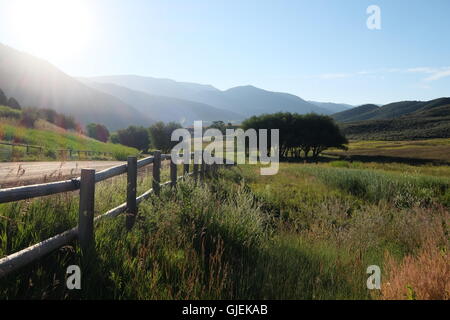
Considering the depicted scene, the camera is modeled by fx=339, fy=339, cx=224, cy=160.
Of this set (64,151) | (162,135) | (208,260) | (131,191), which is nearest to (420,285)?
(208,260)

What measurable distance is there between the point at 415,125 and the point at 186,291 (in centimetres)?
17526

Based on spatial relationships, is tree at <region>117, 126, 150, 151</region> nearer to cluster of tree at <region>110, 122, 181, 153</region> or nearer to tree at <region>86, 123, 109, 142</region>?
cluster of tree at <region>110, 122, 181, 153</region>

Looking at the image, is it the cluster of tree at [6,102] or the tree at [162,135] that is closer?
the cluster of tree at [6,102]

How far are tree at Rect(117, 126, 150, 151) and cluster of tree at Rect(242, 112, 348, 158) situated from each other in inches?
1527

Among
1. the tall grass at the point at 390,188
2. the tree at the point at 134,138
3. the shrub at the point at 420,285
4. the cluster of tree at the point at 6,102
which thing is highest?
the cluster of tree at the point at 6,102

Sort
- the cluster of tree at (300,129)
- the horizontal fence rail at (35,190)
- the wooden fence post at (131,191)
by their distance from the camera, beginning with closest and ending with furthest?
the horizontal fence rail at (35,190)
the wooden fence post at (131,191)
the cluster of tree at (300,129)

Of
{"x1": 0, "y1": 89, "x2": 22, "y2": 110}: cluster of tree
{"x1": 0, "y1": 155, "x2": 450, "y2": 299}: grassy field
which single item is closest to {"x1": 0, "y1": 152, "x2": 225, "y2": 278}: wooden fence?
{"x1": 0, "y1": 155, "x2": 450, "y2": 299}: grassy field

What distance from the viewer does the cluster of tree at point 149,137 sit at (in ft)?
256

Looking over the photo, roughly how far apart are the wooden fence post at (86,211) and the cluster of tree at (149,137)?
239 ft

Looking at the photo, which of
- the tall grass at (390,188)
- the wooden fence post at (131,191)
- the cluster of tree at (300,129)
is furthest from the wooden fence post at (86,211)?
the cluster of tree at (300,129)

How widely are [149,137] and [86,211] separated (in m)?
83.8

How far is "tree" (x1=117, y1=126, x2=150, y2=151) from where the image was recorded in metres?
95.8

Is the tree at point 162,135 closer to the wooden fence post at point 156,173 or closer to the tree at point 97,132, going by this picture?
the tree at point 97,132

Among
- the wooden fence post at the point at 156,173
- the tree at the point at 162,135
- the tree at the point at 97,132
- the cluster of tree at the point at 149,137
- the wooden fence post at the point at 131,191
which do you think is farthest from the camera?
the tree at the point at 97,132
